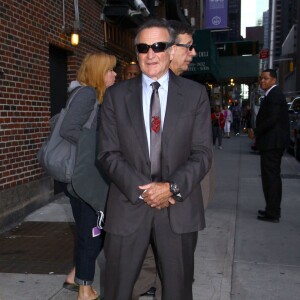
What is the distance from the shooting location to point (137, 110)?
2615 millimetres

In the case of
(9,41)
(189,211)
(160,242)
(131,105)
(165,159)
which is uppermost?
(9,41)

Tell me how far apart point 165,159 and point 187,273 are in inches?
27.3

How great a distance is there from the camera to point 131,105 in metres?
2.63

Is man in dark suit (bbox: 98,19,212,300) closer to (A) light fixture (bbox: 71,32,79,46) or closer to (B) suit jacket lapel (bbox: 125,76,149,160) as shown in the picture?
(B) suit jacket lapel (bbox: 125,76,149,160)

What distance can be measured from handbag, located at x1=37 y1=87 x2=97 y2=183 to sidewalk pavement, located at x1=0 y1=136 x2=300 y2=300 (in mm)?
1134

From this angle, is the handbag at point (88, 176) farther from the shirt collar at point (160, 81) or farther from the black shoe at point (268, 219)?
the black shoe at point (268, 219)

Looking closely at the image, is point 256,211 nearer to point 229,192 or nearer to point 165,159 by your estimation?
point 229,192

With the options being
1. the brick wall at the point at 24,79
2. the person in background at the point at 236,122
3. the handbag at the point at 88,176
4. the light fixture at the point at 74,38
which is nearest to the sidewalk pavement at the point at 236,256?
the brick wall at the point at 24,79

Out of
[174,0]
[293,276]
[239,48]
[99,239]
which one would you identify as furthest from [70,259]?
[239,48]

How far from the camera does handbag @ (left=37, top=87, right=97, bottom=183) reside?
3.33 meters

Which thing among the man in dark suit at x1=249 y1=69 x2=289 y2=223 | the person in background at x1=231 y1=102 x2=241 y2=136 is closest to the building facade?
the man in dark suit at x1=249 y1=69 x2=289 y2=223

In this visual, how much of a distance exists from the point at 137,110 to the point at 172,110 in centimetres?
20

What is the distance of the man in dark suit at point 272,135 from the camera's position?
6000 millimetres

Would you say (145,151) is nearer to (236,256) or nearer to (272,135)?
(236,256)
